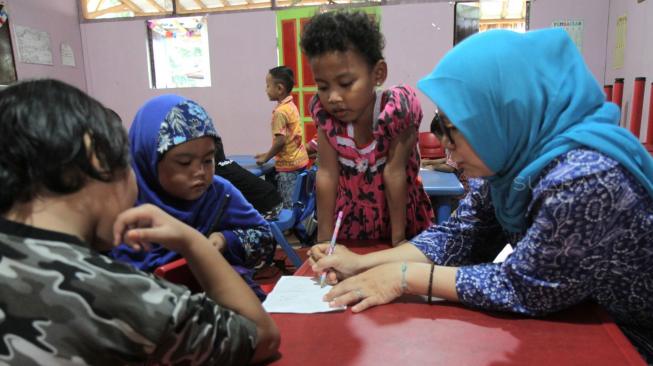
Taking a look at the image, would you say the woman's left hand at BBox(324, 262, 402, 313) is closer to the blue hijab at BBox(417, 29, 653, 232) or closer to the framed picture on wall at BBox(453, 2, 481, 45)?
the blue hijab at BBox(417, 29, 653, 232)

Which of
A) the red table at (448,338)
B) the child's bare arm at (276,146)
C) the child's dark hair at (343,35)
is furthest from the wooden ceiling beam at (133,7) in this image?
the red table at (448,338)

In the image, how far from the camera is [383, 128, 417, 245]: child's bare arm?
1.50m

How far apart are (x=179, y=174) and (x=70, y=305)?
0.70 metres

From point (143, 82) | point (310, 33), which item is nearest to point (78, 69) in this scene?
point (143, 82)

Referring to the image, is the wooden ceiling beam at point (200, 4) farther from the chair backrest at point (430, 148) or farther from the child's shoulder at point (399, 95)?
the child's shoulder at point (399, 95)

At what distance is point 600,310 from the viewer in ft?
2.97

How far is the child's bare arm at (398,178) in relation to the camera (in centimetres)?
150

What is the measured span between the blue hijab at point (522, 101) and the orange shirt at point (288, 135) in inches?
127

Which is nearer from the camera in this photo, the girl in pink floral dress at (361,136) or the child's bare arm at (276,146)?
the girl in pink floral dress at (361,136)

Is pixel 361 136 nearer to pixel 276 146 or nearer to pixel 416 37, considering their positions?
pixel 276 146

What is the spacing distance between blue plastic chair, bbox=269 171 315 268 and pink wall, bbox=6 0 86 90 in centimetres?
302

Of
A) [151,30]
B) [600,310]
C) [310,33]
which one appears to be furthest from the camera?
[151,30]

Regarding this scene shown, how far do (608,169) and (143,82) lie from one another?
577 cm

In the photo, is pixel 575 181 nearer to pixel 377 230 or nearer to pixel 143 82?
pixel 377 230
